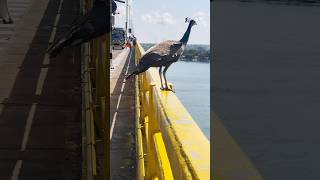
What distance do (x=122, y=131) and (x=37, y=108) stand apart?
21.7 ft

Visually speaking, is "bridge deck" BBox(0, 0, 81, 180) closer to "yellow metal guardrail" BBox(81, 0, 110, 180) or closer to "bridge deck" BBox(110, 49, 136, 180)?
"yellow metal guardrail" BBox(81, 0, 110, 180)

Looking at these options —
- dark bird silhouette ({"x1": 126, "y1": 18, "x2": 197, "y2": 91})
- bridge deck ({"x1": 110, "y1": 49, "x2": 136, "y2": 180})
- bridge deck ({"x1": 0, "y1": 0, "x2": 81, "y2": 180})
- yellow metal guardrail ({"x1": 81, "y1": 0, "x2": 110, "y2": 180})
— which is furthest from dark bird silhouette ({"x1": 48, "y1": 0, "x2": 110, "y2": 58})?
bridge deck ({"x1": 110, "y1": 49, "x2": 136, "y2": 180})

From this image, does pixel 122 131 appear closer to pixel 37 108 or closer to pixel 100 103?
pixel 37 108

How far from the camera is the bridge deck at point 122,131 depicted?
12.5 metres

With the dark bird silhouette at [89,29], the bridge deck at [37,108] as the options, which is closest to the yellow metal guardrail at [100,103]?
the bridge deck at [37,108]

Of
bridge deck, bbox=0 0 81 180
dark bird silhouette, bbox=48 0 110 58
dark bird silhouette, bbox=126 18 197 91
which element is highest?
dark bird silhouette, bbox=48 0 110 58

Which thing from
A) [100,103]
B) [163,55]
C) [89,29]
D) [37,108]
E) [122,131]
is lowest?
[122,131]

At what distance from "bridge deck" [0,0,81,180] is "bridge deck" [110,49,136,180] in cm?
223

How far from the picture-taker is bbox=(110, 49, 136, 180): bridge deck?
1248 centimetres

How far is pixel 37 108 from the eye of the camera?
10.9m

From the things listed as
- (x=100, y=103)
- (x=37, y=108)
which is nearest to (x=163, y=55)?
(x=100, y=103)
